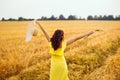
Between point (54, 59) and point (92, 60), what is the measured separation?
13.2ft

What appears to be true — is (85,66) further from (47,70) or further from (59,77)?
(59,77)

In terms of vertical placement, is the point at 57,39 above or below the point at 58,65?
above

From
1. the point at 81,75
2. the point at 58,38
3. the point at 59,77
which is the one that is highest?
the point at 58,38

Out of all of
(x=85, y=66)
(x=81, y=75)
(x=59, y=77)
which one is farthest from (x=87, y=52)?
(x=59, y=77)

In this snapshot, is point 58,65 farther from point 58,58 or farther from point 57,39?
point 57,39

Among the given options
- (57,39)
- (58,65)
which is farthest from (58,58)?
(57,39)

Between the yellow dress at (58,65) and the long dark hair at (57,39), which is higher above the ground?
the long dark hair at (57,39)

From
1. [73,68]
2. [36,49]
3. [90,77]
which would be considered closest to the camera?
[90,77]

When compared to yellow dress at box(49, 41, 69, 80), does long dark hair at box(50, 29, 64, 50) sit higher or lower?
higher

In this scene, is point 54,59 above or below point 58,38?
below

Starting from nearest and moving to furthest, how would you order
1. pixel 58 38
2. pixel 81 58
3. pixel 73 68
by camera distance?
pixel 58 38 → pixel 73 68 → pixel 81 58

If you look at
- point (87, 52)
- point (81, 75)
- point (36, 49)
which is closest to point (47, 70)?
point (81, 75)

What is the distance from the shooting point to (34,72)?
6910 mm

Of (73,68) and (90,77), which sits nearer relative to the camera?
(90,77)
